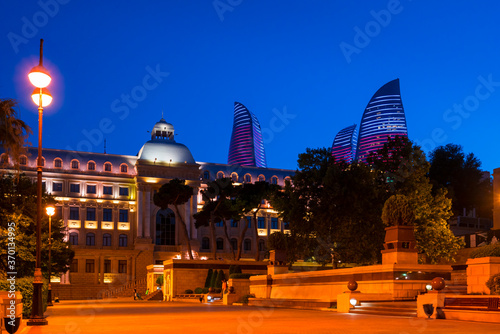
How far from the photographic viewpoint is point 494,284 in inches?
901

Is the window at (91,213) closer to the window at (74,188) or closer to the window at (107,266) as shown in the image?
the window at (74,188)

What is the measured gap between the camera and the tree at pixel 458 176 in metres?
76.2

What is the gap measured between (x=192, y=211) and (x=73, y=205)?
1855 cm

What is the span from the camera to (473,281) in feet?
85.4

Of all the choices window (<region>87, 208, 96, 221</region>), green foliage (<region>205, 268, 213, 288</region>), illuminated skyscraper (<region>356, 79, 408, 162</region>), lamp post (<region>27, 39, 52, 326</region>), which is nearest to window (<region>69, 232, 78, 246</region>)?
window (<region>87, 208, 96, 221</region>)

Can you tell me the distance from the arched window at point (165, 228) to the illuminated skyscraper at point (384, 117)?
78.9 meters

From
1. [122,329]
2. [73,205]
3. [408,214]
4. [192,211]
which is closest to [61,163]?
[73,205]

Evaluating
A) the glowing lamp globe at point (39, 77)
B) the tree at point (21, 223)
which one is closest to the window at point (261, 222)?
the tree at point (21, 223)

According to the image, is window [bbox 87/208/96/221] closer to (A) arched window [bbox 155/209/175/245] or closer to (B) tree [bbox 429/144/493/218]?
(A) arched window [bbox 155/209/175/245]

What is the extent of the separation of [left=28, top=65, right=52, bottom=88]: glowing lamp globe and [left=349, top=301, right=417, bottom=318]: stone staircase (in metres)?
14.6

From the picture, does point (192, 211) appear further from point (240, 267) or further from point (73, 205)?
point (240, 267)

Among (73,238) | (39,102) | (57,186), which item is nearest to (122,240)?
(73,238)

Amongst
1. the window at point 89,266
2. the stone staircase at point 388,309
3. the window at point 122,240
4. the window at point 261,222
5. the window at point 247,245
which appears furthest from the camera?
the window at point 261,222

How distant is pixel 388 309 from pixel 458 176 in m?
55.3
